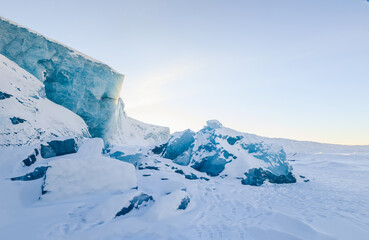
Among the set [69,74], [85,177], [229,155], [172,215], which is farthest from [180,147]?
[69,74]

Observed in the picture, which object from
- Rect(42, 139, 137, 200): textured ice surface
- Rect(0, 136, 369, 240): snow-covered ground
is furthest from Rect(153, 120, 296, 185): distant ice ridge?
Rect(42, 139, 137, 200): textured ice surface

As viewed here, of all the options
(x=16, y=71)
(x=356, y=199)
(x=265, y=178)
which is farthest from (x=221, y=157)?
(x=16, y=71)

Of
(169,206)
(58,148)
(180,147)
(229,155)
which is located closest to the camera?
(169,206)

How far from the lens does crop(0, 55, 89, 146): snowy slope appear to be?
7492 mm

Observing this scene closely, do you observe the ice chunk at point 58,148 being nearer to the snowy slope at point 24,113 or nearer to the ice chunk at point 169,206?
the snowy slope at point 24,113

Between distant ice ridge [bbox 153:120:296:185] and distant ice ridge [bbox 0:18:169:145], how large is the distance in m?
9.05

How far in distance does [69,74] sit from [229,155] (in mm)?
13942

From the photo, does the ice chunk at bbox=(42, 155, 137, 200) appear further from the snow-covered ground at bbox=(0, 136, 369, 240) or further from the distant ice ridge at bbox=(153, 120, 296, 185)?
the distant ice ridge at bbox=(153, 120, 296, 185)

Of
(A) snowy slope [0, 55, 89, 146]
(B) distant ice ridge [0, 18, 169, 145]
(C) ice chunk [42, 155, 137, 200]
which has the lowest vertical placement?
(C) ice chunk [42, 155, 137, 200]

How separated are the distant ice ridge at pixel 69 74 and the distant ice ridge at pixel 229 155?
29.7ft

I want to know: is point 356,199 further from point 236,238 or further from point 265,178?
point 236,238

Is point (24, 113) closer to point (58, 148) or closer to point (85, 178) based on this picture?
point (58, 148)

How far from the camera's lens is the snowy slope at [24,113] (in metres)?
7.49

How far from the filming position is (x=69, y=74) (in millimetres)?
14867
